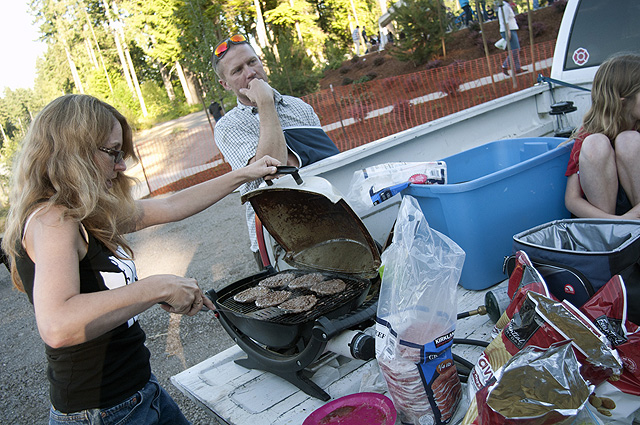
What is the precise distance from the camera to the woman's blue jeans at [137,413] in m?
1.72

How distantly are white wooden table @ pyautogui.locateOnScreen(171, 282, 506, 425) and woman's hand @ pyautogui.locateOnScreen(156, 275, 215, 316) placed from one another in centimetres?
50

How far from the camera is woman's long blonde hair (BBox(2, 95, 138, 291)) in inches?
62.6

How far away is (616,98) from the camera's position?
7.69 ft

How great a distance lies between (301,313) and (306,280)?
0.36m

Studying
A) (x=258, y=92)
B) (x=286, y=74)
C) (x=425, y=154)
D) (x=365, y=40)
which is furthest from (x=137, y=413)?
(x=365, y=40)

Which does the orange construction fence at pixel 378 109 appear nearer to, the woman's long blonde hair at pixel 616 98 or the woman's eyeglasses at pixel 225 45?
the woman's eyeglasses at pixel 225 45

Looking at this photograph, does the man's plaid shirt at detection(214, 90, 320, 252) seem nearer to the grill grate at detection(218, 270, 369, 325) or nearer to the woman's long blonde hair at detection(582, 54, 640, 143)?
the grill grate at detection(218, 270, 369, 325)

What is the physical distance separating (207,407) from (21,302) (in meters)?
6.06

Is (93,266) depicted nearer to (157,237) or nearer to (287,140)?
(287,140)

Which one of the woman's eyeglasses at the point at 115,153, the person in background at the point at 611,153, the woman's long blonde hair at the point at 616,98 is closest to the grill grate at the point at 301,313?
the woman's eyeglasses at the point at 115,153

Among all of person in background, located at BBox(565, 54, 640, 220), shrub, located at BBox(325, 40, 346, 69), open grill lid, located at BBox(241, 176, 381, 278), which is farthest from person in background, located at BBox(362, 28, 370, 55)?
open grill lid, located at BBox(241, 176, 381, 278)

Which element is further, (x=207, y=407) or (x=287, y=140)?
(x=287, y=140)

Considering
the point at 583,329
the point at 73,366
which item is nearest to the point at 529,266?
the point at 583,329

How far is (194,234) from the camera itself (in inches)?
337
